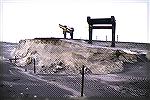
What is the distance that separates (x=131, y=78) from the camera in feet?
44.8

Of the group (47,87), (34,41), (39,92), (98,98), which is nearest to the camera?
(98,98)

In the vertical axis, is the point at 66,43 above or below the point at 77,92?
above

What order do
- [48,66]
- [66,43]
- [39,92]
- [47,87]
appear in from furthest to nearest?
[66,43]
[48,66]
[47,87]
[39,92]

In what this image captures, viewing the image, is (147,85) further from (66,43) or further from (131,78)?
(66,43)

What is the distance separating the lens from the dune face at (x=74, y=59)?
50.9ft

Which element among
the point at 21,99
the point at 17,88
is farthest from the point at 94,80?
the point at 21,99


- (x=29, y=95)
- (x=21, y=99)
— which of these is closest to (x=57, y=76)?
(x=29, y=95)

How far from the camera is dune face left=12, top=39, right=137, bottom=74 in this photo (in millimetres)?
15508

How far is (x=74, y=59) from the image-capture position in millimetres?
16219

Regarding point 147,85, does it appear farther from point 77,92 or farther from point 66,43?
point 66,43

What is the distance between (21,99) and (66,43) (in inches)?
405

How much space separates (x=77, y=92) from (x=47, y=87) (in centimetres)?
176

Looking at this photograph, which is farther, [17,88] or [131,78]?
[131,78]

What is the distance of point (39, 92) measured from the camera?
10117mm
